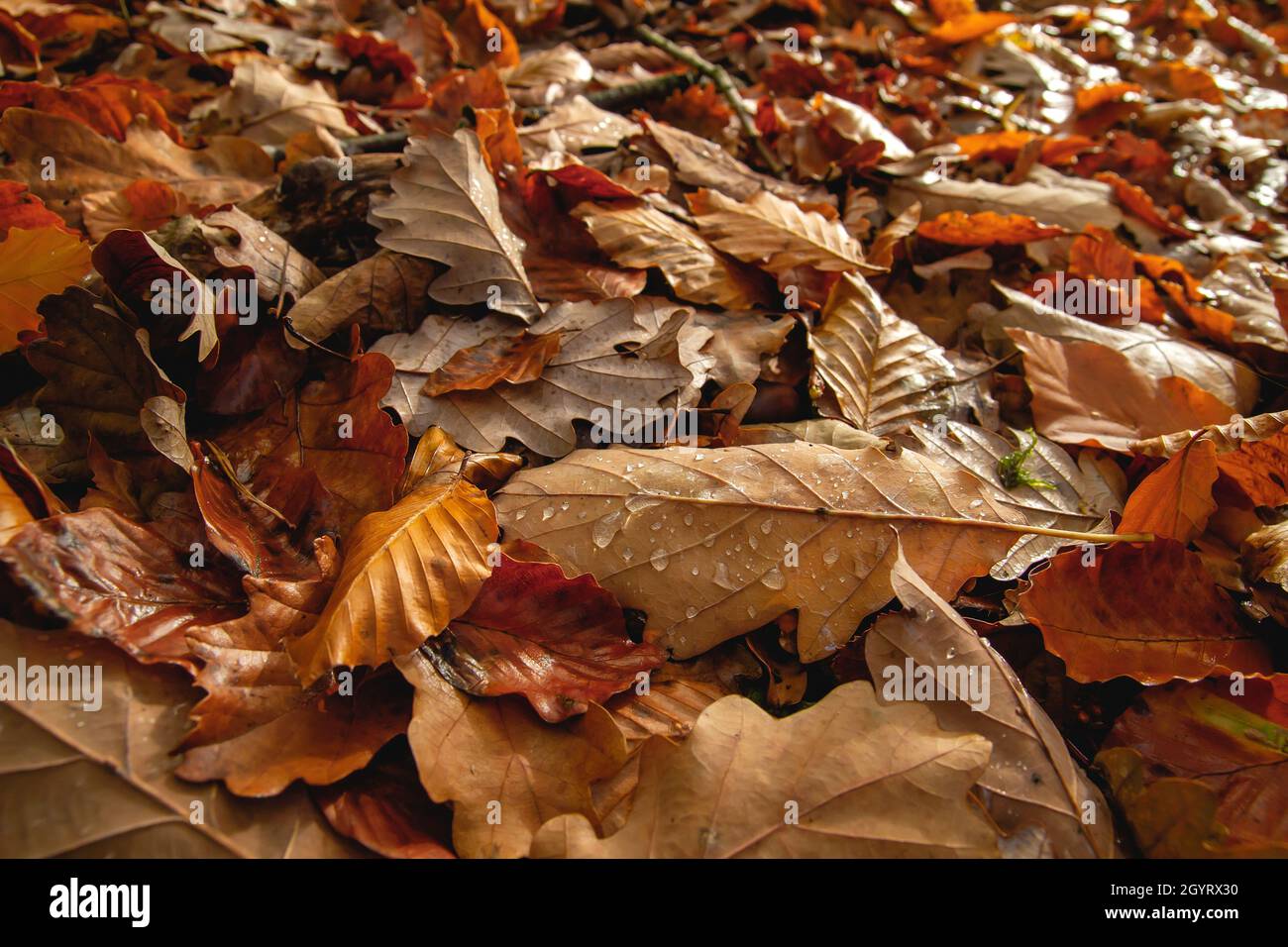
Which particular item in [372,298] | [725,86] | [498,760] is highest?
[725,86]

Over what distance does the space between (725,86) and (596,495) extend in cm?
227

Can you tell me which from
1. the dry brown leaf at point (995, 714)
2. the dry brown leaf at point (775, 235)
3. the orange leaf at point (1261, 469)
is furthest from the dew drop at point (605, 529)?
the orange leaf at point (1261, 469)

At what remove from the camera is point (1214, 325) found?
231 cm

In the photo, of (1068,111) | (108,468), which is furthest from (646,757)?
(1068,111)

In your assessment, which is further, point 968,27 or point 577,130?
point 968,27

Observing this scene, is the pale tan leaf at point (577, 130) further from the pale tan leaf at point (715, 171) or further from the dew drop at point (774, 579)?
the dew drop at point (774, 579)

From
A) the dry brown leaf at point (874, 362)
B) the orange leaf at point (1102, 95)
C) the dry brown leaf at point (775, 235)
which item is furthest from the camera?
the orange leaf at point (1102, 95)

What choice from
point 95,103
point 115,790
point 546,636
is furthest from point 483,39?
point 115,790

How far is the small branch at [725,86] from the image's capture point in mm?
2916

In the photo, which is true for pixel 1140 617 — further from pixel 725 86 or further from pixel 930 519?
pixel 725 86

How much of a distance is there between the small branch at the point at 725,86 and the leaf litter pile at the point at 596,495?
0.81 feet

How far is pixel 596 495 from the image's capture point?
153 centimetres
